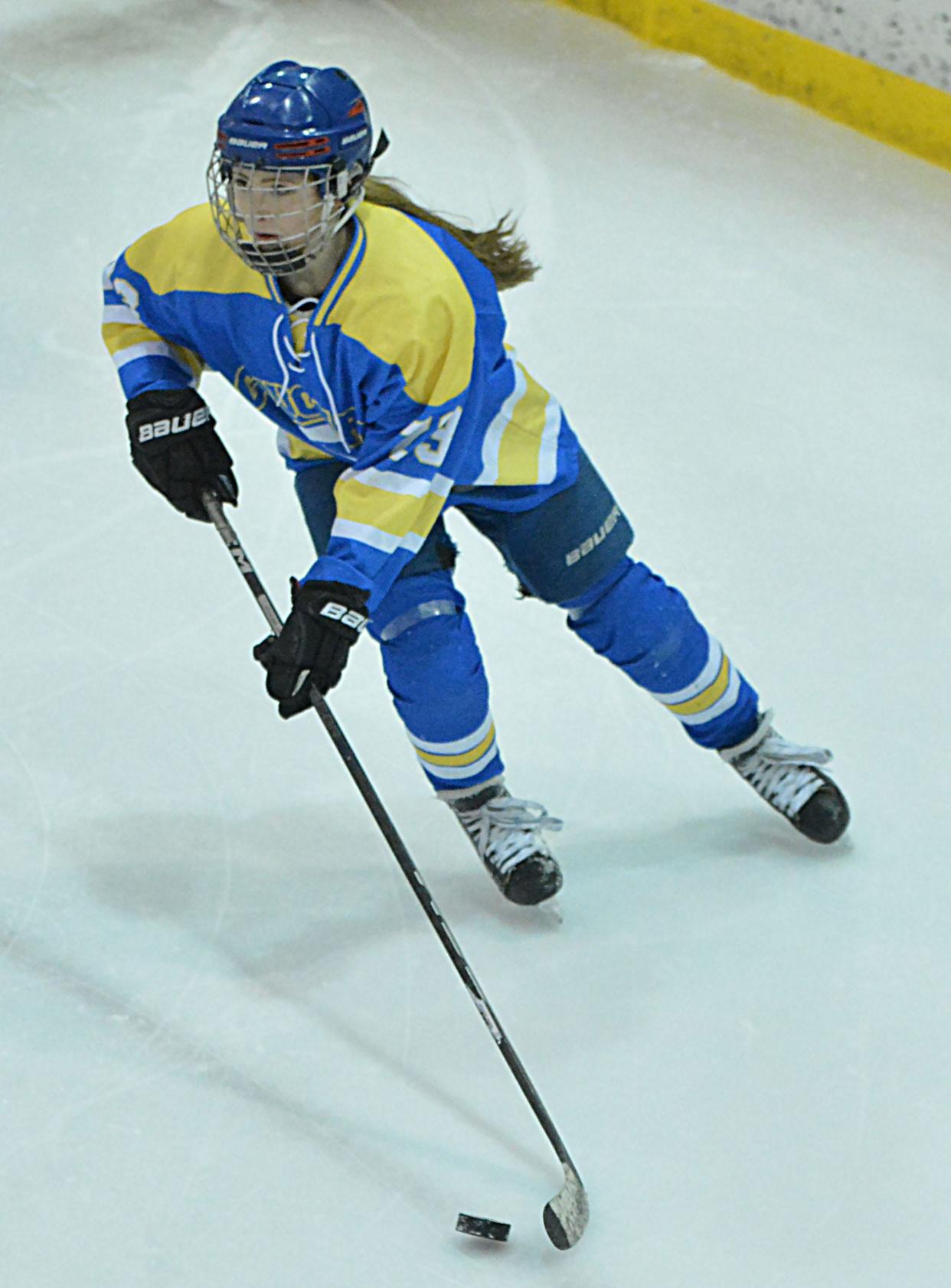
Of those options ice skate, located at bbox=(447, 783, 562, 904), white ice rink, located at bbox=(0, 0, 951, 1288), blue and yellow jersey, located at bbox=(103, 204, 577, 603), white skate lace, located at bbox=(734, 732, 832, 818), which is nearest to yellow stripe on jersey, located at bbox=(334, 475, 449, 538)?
blue and yellow jersey, located at bbox=(103, 204, 577, 603)

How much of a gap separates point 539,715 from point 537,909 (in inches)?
14.9

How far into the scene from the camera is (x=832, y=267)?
335 cm

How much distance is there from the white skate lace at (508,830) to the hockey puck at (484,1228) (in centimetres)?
46

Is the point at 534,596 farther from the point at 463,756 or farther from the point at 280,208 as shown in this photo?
the point at 280,208

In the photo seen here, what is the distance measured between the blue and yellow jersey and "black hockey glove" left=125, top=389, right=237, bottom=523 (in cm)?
2

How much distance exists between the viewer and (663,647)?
1988mm

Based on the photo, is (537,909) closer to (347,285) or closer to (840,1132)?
(840,1132)

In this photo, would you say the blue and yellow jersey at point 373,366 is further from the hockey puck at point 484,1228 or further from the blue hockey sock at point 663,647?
the hockey puck at point 484,1228

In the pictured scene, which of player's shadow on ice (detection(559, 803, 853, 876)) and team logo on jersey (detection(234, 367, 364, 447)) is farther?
player's shadow on ice (detection(559, 803, 853, 876))

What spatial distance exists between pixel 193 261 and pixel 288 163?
9.6 inches

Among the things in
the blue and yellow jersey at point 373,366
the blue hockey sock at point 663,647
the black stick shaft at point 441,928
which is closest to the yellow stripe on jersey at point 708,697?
the blue hockey sock at point 663,647

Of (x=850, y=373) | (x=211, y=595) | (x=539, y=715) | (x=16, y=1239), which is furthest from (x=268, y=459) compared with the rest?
(x=16, y=1239)

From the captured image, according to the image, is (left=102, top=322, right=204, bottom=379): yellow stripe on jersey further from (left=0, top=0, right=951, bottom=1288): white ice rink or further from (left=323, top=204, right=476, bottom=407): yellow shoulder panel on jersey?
(left=0, top=0, right=951, bottom=1288): white ice rink

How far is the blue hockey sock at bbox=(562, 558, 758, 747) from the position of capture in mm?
1963
